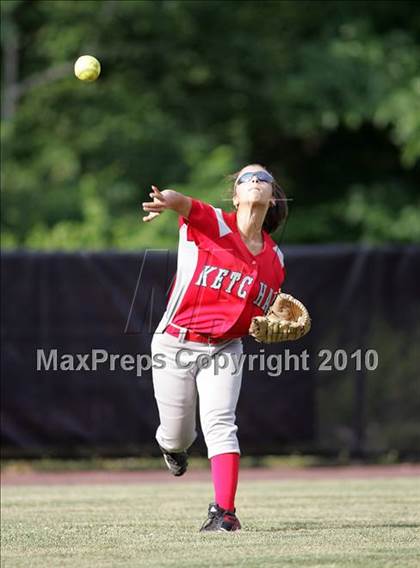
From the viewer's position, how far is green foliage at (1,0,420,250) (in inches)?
670

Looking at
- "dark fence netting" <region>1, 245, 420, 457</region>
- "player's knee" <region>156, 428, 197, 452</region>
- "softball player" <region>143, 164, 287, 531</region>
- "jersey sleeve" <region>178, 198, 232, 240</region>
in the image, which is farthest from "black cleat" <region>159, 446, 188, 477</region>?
"dark fence netting" <region>1, 245, 420, 457</region>

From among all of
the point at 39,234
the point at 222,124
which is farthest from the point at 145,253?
the point at 222,124

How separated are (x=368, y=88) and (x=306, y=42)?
6.45 feet

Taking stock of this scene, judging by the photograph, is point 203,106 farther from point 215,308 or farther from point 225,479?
point 225,479

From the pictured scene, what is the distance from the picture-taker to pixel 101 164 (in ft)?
60.0

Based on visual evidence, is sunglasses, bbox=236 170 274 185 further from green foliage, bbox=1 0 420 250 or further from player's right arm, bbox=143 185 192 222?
green foliage, bbox=1 0 420 250

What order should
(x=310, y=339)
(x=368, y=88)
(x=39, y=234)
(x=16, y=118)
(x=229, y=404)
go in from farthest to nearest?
(x=16, y=118), (x=368, y=88), (x=39, y=234), (x=310, y=339), (x=229, y=404)

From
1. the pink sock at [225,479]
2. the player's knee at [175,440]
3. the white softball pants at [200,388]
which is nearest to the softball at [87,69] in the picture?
the white softball pants at [200,388]

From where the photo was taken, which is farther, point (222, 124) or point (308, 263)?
point (222, 124)

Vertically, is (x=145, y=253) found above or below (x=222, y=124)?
below

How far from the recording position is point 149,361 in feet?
37.2

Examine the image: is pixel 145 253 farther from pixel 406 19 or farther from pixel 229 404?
pixel 406 19

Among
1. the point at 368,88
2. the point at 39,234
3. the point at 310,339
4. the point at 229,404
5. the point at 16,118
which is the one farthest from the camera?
the point at 16,118

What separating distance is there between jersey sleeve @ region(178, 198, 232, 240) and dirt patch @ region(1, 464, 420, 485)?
4.66 meters
